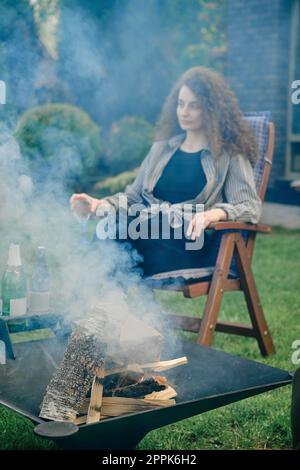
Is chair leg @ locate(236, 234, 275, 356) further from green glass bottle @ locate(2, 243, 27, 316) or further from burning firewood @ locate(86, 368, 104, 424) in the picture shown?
burning firewood @ locate(86, 368, 104, 424)

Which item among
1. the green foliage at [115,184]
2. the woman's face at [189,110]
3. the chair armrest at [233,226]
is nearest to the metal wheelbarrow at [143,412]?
the chair armrest at [233,226]

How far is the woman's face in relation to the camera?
12.0ft

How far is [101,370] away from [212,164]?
5.83 ft

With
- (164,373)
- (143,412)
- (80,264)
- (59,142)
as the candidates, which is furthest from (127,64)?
(143,412)

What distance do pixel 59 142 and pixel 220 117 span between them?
495 cm

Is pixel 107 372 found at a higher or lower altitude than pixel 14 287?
lower

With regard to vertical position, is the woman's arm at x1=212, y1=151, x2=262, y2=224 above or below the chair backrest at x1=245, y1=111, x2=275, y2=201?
below

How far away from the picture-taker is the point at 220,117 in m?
3.62

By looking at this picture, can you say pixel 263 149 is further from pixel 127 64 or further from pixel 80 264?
pixel 127 64

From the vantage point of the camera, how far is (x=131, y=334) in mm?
2201

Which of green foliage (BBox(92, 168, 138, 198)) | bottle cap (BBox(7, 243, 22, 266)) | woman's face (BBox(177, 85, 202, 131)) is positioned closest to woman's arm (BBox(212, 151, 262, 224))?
woman's face (BBox(177, 85, 202, 131))

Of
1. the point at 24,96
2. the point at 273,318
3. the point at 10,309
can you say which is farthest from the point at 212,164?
the point at 24,96

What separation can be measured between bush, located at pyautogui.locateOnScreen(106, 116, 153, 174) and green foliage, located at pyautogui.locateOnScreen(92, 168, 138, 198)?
472 millimetres

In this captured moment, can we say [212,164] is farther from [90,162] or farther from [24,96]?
[24,96]
